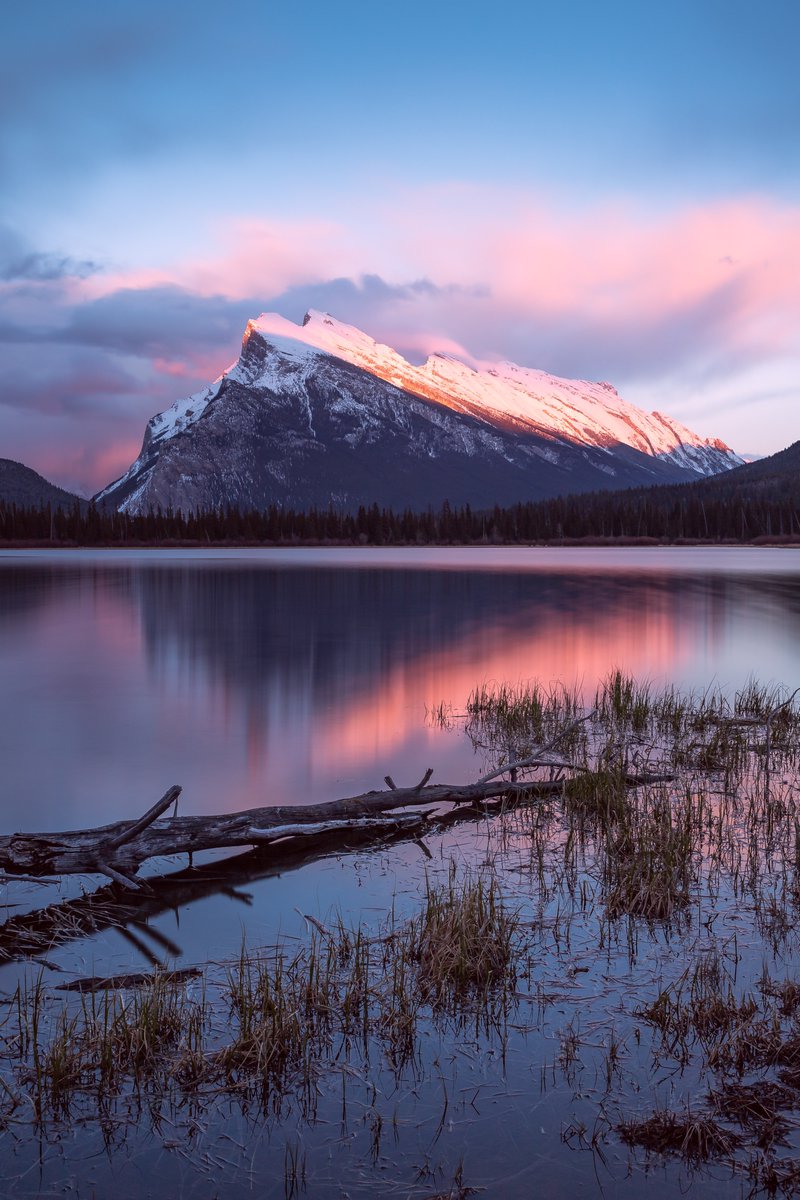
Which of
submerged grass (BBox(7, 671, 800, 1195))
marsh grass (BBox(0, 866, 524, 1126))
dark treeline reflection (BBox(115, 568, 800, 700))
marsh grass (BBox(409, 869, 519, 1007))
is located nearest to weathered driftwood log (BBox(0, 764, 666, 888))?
submerged grass (BBox(7, 671, 800, 1195))

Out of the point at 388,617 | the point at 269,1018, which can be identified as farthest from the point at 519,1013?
the point at 388,617

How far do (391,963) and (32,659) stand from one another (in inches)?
1110

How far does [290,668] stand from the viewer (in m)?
30.1

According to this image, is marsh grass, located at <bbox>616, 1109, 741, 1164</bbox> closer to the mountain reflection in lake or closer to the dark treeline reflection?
Result: the mountain reflection in lake

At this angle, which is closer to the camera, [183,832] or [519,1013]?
[519,1013]

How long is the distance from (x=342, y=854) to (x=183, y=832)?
2.01 m

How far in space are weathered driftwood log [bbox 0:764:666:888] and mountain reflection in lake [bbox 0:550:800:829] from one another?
86.4 inches

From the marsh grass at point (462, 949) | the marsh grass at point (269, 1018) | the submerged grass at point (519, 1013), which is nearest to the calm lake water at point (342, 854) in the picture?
the submerged grass at point (519, 1013)

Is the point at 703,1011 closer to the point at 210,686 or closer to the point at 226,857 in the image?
the point at 226,857

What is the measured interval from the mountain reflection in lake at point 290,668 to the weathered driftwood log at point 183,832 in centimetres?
219

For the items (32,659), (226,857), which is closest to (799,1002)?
(226,857)

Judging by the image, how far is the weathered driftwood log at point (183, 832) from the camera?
1023 cm

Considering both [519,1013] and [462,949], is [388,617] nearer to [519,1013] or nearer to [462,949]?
[462,949]

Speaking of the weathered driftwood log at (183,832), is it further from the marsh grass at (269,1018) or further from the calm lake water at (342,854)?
the marsh grass at (269,1018)
